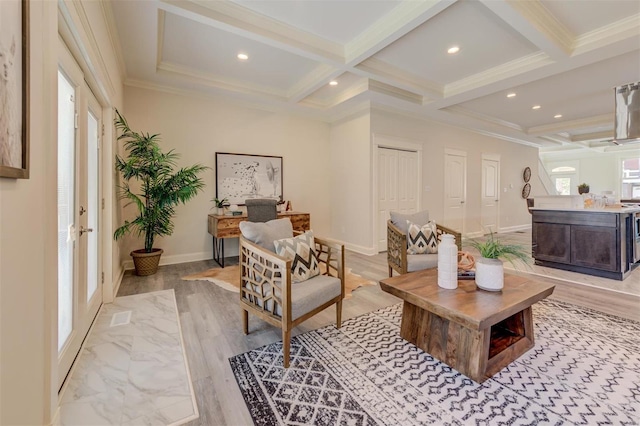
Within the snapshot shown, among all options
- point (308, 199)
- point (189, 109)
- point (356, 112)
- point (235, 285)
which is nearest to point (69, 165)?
point (235, 285)

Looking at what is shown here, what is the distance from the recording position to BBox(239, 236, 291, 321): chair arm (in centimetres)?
177

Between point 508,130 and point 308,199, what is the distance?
5.52 m

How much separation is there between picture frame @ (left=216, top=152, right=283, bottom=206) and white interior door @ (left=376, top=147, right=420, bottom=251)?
6.26ft

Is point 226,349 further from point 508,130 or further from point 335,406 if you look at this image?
point 508,130

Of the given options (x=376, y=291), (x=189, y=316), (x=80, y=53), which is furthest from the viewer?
(x=376, y=291)

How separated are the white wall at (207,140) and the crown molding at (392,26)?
2.15 metres

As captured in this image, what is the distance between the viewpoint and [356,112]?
17.2ft

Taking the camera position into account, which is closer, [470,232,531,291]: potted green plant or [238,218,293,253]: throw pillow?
[470,232,531,291]: potted green plant

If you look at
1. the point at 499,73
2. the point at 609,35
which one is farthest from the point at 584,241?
the point at 499,73

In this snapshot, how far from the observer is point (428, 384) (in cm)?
164

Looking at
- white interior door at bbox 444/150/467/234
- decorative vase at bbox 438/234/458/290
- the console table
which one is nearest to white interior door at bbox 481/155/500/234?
white interior door at bbox 444/150/467/234

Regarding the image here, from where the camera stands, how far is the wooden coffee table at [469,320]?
1625mm

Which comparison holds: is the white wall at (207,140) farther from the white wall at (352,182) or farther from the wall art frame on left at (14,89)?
the wall art frame on left at (14,89)

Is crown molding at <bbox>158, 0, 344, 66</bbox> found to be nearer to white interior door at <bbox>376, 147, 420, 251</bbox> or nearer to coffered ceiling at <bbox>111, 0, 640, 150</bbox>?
coffered ceiling at <bbox>111, 0, 640, 150</bbox>
